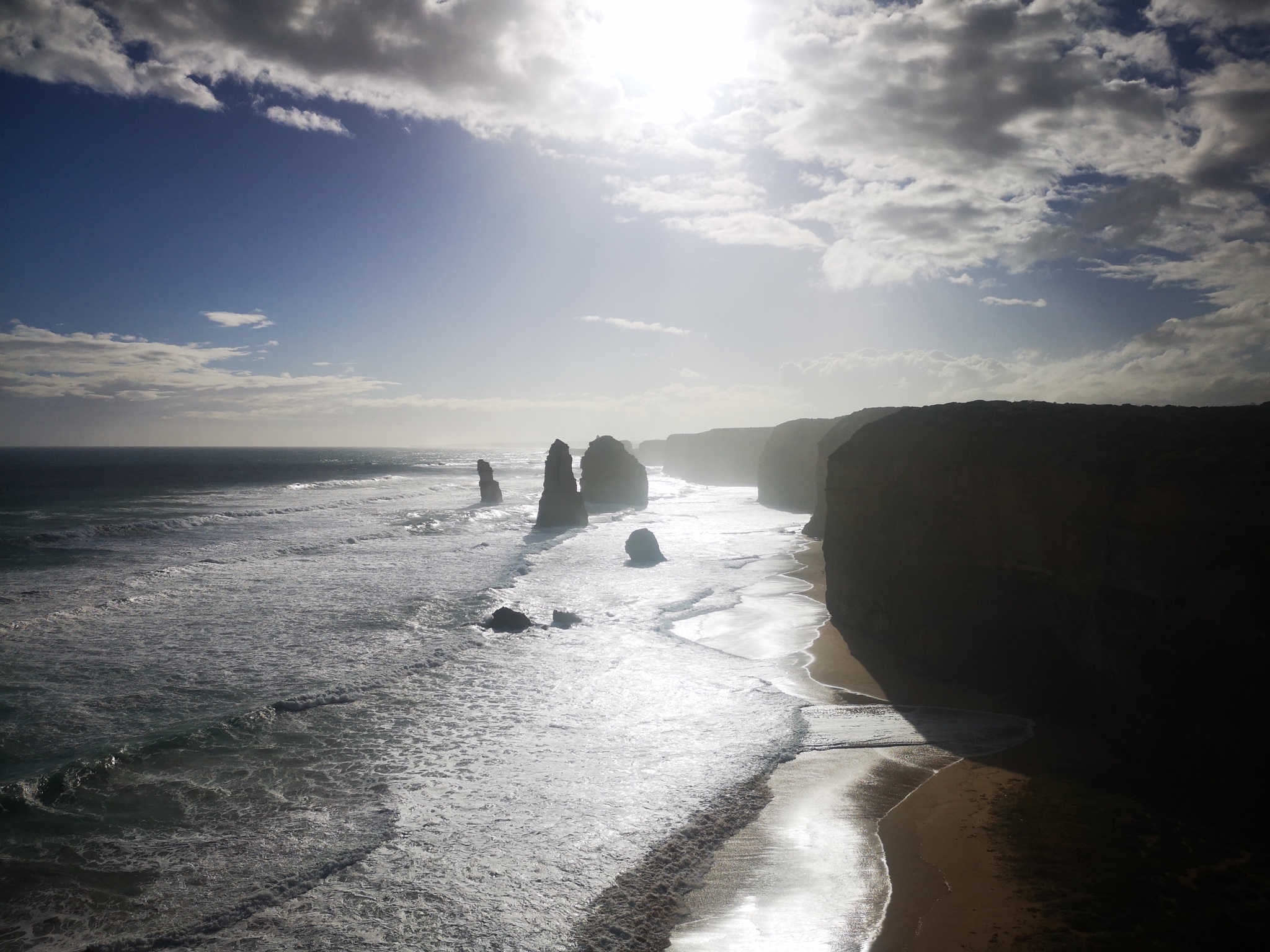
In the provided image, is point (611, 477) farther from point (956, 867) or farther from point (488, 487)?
point (956, 867)

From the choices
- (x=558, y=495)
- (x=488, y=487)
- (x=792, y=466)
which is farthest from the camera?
(x=792, y=466)

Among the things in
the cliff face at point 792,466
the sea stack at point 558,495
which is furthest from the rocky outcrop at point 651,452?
the sea stack at point 558,495

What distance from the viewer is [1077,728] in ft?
36.7

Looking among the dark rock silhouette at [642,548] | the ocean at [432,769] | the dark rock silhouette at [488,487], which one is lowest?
the ocean at [432,769]

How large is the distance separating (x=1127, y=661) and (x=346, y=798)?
11.8m

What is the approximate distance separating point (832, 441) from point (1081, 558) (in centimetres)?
2535

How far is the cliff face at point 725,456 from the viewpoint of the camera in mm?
91562

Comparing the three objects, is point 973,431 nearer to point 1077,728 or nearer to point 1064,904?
point 1077,728

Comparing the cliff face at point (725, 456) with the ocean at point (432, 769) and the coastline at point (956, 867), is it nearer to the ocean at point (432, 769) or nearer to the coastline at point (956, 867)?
the ocean at point (432, 769)

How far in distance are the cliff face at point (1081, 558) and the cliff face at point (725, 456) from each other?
68.6 metres

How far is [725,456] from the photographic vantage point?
317ft

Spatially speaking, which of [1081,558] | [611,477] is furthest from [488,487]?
[1081,558]

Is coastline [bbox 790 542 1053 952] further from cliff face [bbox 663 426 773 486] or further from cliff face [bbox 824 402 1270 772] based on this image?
cliff face [bbox 663 426 773 486]

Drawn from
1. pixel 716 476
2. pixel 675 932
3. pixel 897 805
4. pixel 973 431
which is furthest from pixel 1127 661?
pixel 716 476
